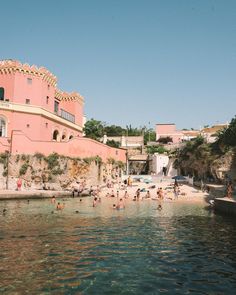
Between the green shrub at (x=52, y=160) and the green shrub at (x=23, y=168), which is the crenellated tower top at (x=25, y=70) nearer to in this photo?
the green shrub at (x=52, y=160)

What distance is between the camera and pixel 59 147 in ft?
133

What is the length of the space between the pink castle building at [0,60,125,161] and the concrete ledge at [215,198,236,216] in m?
21.9

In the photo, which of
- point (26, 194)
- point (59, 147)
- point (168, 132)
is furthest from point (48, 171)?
point (168, 132)

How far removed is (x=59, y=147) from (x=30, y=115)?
5520 mm

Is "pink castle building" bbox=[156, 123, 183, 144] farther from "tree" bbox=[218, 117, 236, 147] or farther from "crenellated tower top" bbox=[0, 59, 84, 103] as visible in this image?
"crenellated tower top" bbox=[0, 59, 84, 103]

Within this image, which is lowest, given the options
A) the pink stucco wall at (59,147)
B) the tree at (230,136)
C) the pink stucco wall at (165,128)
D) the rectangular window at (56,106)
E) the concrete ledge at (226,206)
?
the concrete ledge at (226,206)

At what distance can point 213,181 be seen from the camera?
136 ft

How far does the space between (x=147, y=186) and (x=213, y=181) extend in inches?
339

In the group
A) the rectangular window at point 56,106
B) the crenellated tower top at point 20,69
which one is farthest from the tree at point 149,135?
the crenellated tower top at point 20,69

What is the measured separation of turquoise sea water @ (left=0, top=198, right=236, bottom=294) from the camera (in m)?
8.41

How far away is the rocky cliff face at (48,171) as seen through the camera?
37281 millimetres

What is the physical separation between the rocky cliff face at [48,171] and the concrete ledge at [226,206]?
20.0 m

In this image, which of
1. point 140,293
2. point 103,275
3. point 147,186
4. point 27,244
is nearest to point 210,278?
point 140,293

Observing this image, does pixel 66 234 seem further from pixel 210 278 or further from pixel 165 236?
pixel 210 278
